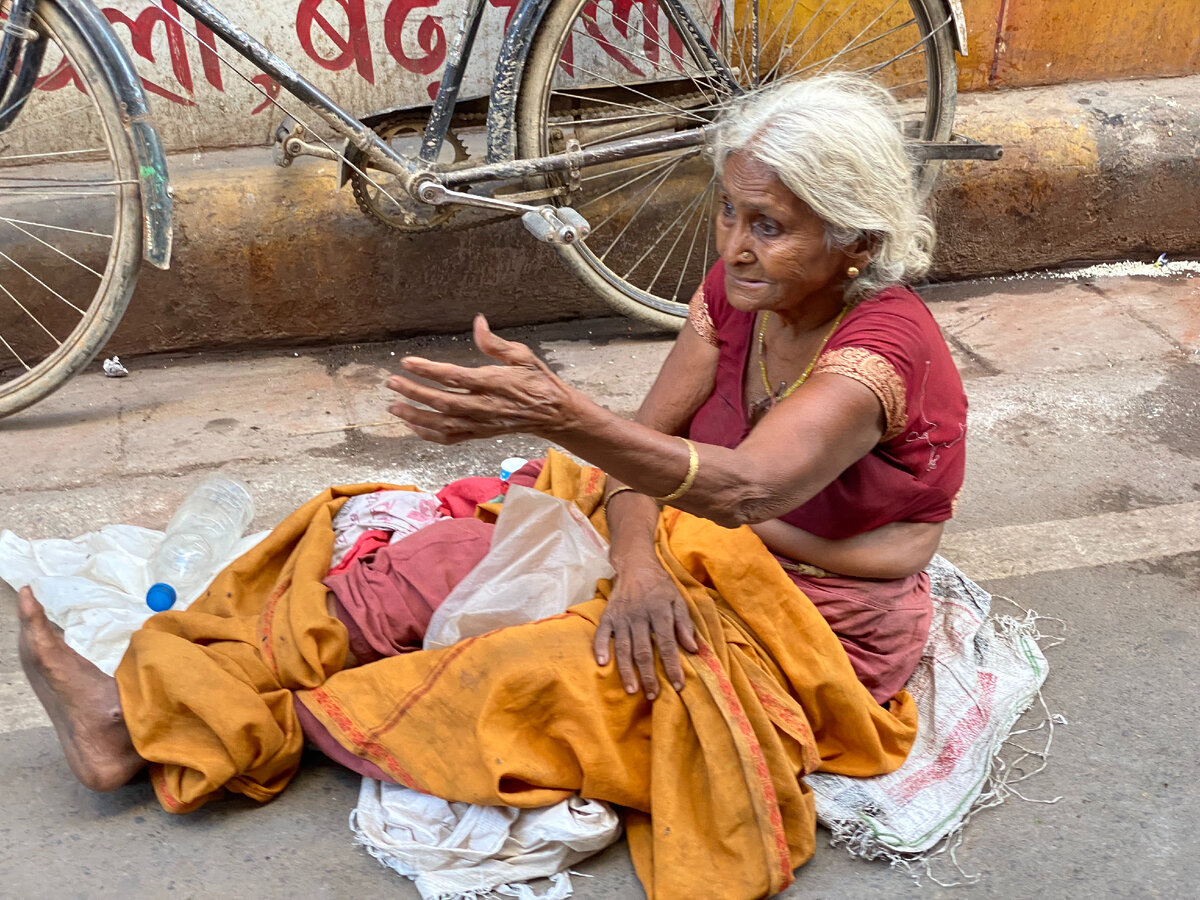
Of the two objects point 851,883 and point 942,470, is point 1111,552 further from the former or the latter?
point 851,883

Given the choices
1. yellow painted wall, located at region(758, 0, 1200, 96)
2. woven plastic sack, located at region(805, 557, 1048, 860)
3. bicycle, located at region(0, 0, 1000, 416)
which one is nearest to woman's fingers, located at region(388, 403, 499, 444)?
woven plastic sack, located at region(805, 557, 1048, 860)

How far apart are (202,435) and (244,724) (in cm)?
154

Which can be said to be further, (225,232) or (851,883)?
(225,232)

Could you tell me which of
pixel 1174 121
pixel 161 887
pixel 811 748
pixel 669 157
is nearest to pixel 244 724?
pixel 161 887

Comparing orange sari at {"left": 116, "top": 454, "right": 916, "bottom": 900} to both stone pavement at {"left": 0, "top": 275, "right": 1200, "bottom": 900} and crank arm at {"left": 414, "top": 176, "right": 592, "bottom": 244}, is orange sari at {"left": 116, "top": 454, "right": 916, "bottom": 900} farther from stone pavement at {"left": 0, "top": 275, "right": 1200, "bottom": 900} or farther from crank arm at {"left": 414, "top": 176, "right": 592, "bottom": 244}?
crank arm at {"left": 414, "top": 176, "right": 592, "bottom": 244}

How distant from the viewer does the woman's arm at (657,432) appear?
5.21 feet

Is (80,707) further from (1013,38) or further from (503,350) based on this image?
(1013,38)

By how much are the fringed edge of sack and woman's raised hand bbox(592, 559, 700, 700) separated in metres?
0.42

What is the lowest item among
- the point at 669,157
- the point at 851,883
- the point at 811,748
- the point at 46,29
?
the point at 851,883

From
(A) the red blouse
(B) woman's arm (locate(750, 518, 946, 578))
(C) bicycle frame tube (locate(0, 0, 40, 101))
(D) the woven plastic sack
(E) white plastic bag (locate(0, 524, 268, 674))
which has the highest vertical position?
(C) bicycle frame tube (locate(0, 0, 40, 101))

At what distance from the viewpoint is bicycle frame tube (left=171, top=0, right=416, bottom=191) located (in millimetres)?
3139

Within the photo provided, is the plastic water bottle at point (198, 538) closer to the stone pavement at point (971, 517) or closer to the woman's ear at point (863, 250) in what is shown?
the stone pavement at point (971, 517)

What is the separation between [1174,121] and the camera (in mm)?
4406

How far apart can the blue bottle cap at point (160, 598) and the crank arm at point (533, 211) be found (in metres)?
1.34
